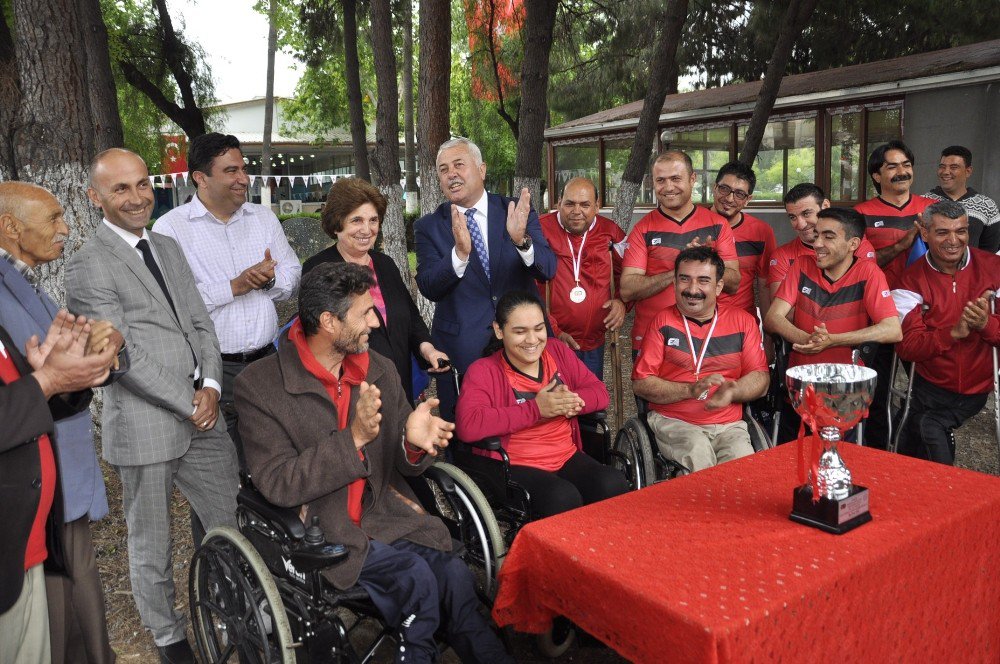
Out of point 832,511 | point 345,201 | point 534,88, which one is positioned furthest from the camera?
point 534,88

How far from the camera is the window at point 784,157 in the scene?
40.9ft

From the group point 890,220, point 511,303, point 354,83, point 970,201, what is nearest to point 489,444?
point 511,303

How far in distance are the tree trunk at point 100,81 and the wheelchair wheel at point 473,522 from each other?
4671 mm

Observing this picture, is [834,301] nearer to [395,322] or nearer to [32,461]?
[395,322]

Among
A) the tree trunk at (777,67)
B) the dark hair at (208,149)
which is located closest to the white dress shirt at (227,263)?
the dark hair at (208,149)

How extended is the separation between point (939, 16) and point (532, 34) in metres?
9.83

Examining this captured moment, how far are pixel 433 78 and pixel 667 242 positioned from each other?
11.0 ft

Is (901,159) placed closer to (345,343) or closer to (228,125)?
(345,343)

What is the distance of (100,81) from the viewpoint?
22.9ft

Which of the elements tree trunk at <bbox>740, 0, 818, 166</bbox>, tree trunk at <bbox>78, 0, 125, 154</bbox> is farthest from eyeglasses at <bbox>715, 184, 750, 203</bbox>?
tree trunk at <bbox>740, 0, 818, 166</bbox>

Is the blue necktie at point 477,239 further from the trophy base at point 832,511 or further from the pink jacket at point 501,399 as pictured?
the trophy base at point 832,511

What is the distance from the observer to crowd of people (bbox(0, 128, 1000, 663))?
7.54 feet

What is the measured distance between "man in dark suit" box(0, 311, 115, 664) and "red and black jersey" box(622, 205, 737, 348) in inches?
111

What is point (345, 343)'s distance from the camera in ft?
8.25
